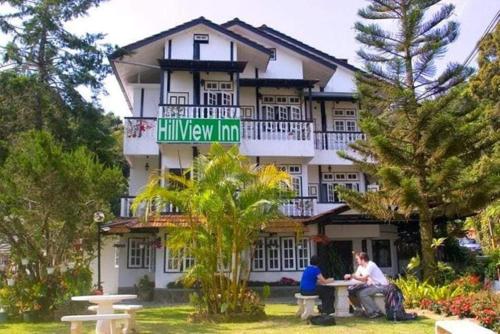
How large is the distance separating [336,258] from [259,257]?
108 inches

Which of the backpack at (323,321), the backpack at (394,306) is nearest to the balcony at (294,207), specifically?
the backpack at (394,306)

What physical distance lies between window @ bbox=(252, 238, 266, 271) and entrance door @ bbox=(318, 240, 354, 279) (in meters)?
2.00

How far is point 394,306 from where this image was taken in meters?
9.47

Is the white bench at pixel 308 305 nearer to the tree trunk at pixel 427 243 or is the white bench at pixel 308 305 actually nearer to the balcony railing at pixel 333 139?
the tree trunk at pixel 427 243

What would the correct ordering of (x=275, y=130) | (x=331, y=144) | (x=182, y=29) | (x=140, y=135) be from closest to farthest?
(x=140, y=135) → (x=275, y=130) → (x=182, y=29) → (x=331, y=144)

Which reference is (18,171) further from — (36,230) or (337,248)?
(337,248)

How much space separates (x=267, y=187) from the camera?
10.5 m

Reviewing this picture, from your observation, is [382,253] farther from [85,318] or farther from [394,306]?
[85,318]

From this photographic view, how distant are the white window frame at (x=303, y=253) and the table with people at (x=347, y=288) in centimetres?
763

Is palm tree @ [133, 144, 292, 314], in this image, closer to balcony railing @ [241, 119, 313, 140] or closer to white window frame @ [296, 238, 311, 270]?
white window frame @ [296, 238, 311, 270]

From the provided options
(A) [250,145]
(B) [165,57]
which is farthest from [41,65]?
(A) [250,145]

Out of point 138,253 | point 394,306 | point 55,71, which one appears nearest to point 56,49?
point 55,71

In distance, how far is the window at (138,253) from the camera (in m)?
18.7

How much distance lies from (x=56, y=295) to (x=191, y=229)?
3415 millimetres
